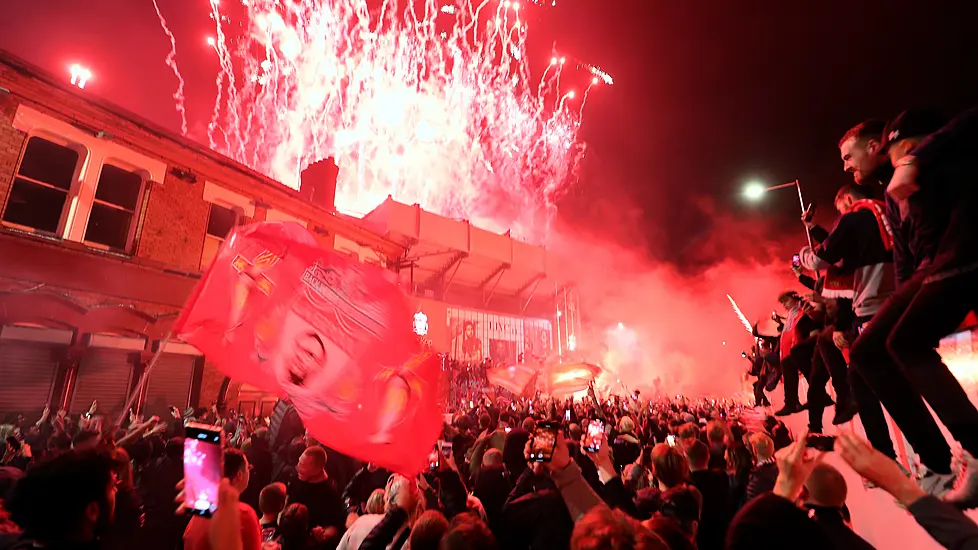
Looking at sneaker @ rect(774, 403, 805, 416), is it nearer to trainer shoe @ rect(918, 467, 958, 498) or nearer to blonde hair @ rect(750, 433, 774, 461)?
blonde hair @ rect(750, 433, 774, 461)

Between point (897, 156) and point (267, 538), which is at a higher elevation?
point (897, 156)

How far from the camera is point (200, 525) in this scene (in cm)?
260

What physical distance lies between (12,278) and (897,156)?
15.8 meters

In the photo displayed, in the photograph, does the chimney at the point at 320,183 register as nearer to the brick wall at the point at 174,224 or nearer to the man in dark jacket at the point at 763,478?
the brick wall at the point at 174,224

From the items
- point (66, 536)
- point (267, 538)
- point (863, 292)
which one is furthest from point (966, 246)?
point (267, 538)

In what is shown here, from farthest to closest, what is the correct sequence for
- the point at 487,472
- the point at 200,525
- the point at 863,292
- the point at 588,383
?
the point at 588,383 → the point at 487,472 → the point at 863,292 → the point at 200,525

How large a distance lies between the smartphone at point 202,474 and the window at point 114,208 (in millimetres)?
14526

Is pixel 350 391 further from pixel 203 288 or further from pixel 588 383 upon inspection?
pixel 588 383

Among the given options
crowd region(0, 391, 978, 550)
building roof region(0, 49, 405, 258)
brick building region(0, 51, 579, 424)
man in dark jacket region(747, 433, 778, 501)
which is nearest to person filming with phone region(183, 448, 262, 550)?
crowd region(0, 391, 978, 550)

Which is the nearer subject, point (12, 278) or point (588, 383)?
point (12, 278)

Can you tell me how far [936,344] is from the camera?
2381 millimetres

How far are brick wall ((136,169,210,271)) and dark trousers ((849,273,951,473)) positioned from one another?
16333 mm

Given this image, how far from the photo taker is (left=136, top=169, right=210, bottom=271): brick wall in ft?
45.5

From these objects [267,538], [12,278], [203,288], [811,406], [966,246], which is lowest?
[267,538]
